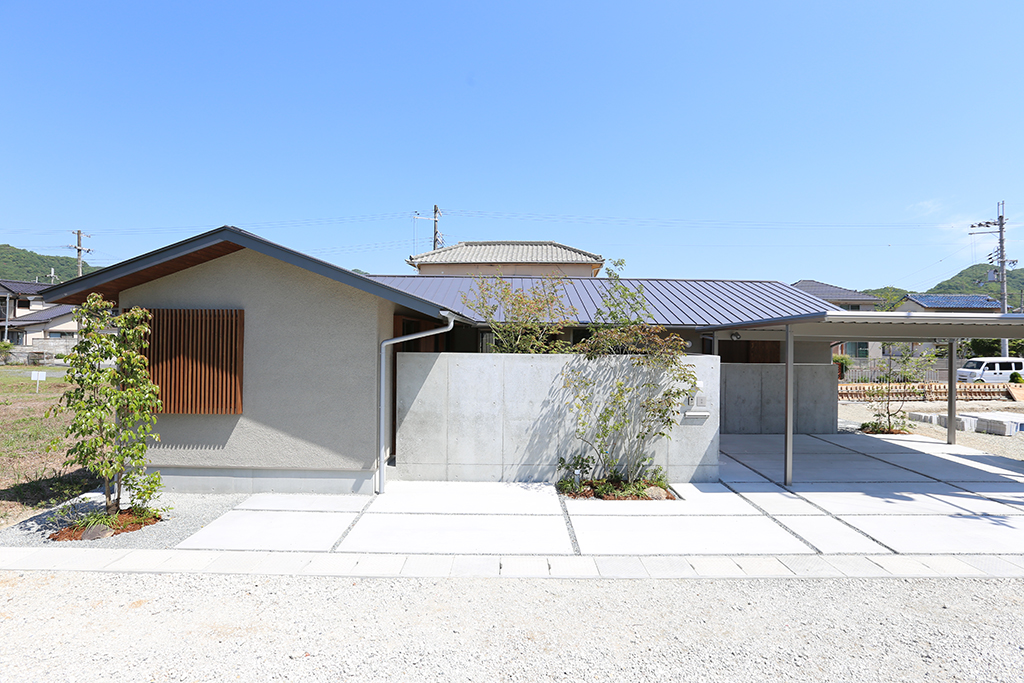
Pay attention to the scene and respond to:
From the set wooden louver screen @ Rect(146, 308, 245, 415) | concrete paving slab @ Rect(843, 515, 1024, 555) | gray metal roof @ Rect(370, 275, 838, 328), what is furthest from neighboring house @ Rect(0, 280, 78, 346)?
concrete paving slab @ Rect(843, 515, 1024, 555)

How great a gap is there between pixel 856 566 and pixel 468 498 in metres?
4.07

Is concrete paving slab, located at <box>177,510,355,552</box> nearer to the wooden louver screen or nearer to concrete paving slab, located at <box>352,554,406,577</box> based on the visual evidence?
concrete paving slab, located at <box>352,554,406,577</box>

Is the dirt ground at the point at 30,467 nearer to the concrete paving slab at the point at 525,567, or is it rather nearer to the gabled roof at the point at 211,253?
the gabled roof at the point at 211,253

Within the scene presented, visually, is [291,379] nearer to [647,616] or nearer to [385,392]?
[385,392]

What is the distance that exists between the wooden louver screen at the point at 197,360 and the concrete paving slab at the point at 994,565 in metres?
7.83

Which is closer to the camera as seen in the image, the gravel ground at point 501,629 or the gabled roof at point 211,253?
the gravel ground at point 501,629

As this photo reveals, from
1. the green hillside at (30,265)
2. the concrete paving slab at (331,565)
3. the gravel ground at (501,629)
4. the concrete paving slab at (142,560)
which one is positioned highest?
the green hillside at (30,265)

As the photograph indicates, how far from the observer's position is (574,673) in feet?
10.7

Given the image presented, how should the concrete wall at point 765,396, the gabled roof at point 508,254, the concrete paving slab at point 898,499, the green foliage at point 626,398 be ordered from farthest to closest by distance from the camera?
1. the gabled roof at point 508,254
2. the concrete wall at point 765,396
3. the green foliage at point 626,398
4. the concrete paving slab at point 898,499

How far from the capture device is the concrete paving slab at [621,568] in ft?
15.1

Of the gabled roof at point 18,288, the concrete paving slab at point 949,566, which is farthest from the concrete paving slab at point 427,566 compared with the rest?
the gabled roof at point 18,288

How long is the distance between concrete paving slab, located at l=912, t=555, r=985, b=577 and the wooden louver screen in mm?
7428

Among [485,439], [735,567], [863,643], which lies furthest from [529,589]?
[485,439]

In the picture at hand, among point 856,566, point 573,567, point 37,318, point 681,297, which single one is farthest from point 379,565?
point 37,318
